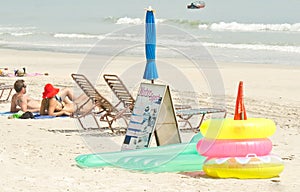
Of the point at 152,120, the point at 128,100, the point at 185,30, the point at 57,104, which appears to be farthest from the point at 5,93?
the point at 185,30

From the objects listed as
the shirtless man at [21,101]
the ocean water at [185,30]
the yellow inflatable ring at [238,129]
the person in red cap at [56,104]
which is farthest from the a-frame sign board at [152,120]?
the shirtless man at [21,101]

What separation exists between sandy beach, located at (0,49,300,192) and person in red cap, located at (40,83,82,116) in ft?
0.74

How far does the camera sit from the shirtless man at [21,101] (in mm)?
11883

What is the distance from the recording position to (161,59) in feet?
79.5

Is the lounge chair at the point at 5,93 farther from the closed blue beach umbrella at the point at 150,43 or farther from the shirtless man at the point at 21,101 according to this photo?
the closed blue beach umbrella at the point at 150,43

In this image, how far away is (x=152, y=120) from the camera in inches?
330

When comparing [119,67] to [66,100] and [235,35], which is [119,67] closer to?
[66,100]

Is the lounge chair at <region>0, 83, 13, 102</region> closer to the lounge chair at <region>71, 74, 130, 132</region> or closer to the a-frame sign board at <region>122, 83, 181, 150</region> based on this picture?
the lounge chair at <region>71, 74, 130, 132</region>

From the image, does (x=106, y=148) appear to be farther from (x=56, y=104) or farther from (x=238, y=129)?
(x=56, y=104)

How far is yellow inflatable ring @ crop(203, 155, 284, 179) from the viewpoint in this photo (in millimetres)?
7293

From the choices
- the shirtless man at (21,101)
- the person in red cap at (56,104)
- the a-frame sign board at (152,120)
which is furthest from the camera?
the shirtless man at (21,101)

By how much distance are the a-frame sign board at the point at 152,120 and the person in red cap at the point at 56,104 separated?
3.02 m

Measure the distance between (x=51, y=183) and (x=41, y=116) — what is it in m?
4.79

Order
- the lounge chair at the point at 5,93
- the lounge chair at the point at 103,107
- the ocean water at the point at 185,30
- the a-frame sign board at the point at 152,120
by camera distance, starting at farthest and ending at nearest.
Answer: the ocean water at the point at 185,30, the lounge chair at the point at 5,93, the lounge chair at the point at 103,107, the a-frame sign board at the point at 152,120
